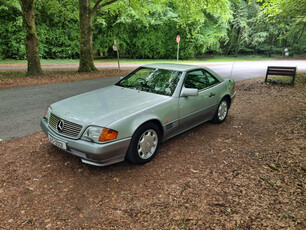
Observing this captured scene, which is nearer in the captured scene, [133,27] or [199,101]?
[199,101]

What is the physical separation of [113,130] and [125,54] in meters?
26.9

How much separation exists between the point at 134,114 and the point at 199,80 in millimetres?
2003

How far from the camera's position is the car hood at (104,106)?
301 cm

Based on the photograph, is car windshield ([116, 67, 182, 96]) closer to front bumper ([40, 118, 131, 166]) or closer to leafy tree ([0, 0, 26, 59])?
front bumper ([40, 118, 131, 166])

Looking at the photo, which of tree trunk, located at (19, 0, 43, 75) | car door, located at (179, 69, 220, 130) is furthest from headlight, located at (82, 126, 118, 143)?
tree trunk, located at (19, 0, 43, 75)

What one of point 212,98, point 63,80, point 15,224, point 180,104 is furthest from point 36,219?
point 63,80

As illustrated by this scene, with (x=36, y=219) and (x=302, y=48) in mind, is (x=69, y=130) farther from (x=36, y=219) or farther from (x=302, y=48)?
(x=302, y=48)

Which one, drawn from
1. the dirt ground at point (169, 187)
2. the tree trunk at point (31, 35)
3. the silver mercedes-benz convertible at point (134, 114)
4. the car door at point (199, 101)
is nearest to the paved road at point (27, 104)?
the dirt ground at point (169, 187)

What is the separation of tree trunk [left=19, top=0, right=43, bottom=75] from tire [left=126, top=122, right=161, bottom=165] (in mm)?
10282

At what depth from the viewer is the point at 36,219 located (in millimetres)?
2391

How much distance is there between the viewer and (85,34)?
12.5m

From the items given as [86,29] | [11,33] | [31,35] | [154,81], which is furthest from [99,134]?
[11,33]

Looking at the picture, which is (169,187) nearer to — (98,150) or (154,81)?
(98,150)

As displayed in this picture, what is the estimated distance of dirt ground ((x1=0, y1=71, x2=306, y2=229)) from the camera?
2402 mm
